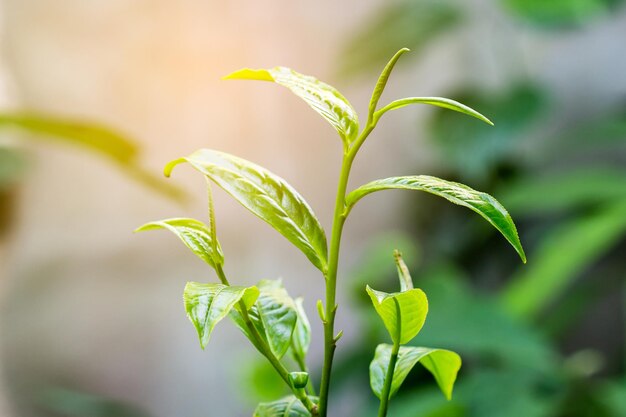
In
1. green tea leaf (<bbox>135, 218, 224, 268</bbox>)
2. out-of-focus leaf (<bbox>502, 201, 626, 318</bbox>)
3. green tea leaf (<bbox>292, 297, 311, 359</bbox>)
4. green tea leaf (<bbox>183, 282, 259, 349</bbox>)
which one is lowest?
out-of-focus leaf (<bbox>502, 201, 626, 318</bbox>)

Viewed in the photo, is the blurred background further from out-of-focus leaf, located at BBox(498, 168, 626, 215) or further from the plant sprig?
the plant sprig

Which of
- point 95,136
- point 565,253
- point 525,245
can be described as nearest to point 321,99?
point 95,136

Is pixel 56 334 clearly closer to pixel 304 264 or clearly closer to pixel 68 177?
pixel 68 177

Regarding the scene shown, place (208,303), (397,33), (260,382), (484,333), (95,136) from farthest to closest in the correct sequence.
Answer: (397,33), (260,382), (484,333), (95,136), (208,303)

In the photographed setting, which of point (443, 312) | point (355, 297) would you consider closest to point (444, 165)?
point (355, 297)

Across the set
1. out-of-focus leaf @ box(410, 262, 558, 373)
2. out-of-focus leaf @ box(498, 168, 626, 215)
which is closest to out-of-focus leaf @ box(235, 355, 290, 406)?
out-of-focus leaf @ box(410, 262, 558, 373)

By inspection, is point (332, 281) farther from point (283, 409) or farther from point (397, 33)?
point (397, 33)

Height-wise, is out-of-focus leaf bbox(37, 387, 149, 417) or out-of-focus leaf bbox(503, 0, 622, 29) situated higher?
out-of-focus leaf bbox(503, 0, 622, 29)
